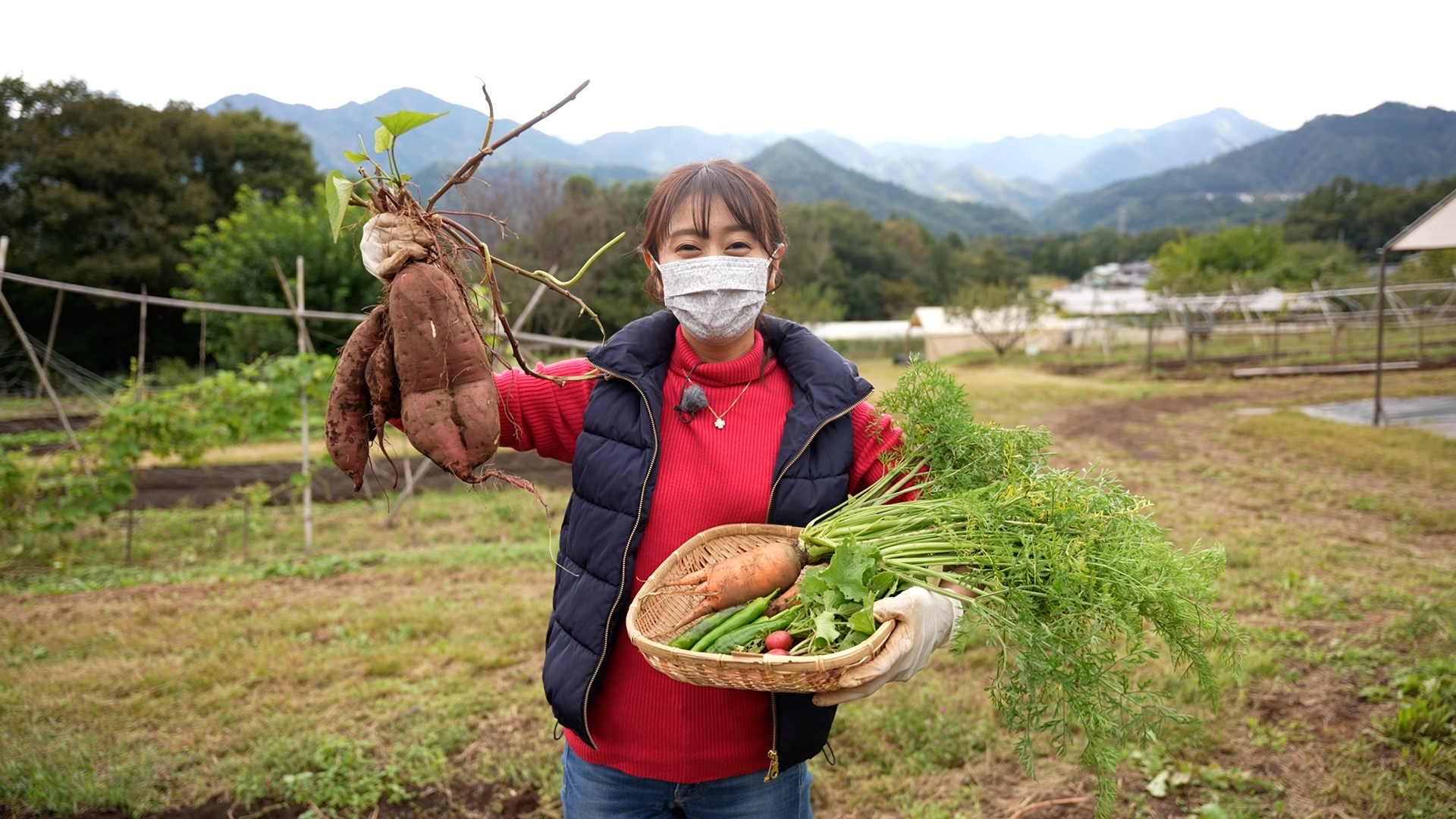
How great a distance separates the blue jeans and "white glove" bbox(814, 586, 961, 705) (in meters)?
0.38

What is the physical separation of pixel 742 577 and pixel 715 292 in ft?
2.27

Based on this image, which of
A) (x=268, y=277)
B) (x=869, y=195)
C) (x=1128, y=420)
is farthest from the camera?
(x=869, y=195)

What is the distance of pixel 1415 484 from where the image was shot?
7.35 m

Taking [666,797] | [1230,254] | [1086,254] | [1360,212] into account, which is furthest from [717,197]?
[1086,254]

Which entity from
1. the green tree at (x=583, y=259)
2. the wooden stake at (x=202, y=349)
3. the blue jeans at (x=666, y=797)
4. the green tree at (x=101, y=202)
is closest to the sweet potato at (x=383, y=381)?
the blue jeans at (x=666, y=797)

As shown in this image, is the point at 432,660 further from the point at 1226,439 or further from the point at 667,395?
the point at 1226,439

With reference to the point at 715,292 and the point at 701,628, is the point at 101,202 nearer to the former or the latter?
the point at 715,292

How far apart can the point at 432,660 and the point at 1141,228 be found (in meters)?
144

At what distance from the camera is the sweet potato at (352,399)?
1.70 metres

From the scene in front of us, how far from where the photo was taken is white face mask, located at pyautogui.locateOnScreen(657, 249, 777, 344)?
73.2 inches

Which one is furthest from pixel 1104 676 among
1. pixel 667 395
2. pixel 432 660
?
pixel 432 660

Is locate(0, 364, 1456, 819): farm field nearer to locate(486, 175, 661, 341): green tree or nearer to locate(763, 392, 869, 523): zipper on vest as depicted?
locate(763, 392, 869, 523): zipper on vest

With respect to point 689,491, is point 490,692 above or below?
below

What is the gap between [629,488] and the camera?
176cm
